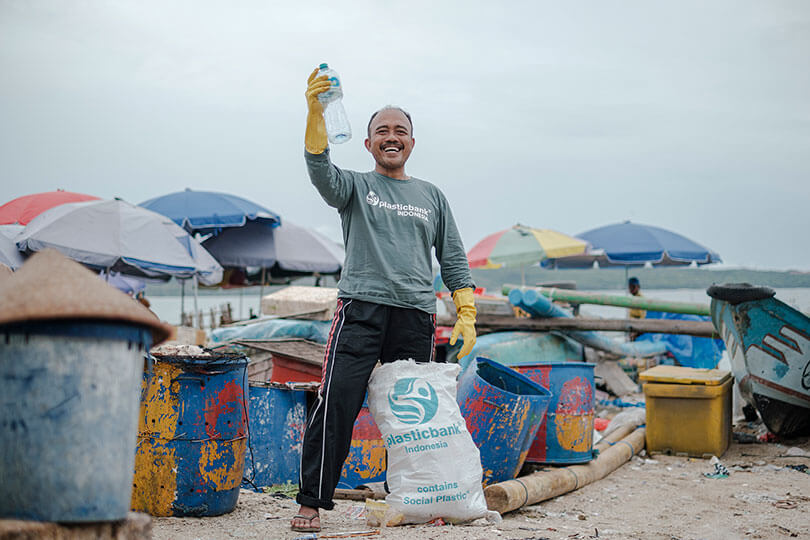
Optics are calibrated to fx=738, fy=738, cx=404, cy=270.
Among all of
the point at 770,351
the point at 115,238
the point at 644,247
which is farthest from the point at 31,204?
the point at 644,247

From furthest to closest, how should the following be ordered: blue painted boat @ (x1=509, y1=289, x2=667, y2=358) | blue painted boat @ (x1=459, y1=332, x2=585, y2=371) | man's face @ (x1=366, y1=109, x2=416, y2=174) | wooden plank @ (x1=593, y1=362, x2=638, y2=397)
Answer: wooden plank @ (x1=593, y1=362, x2=638, y2=397) < blue painted boat @ (x1=509, y1=289, x2=667, y2=358) < blue painted boat @ (x1=459, y1=332, x2=585, y2=371) < man's face @ (x1=366, y1=109, x2=416, y2=174)

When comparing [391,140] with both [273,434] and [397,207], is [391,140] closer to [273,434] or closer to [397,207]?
[397,207]

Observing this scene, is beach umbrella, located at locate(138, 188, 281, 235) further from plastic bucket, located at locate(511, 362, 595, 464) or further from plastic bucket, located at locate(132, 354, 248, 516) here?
plastic bucket, located at locate(132, 354, 248, 516)

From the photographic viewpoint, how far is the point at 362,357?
3355mm

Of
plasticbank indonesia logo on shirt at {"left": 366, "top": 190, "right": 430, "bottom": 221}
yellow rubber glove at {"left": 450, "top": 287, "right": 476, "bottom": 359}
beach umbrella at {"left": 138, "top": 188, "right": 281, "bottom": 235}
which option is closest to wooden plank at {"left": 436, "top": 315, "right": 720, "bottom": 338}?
yellow rubber glove at {"left": 450, "top": 287, "right": 476, "bottom": 359}

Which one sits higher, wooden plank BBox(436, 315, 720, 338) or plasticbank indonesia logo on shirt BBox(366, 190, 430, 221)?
plasticbank indonesia logo on shirt BBox(366, 190, 430, 221)

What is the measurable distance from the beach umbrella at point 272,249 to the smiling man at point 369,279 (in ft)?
35.0

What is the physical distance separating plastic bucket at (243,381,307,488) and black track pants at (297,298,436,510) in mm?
1228

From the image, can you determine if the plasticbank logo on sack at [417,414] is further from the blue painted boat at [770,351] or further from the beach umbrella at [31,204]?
the beach umbrella at [31,204]

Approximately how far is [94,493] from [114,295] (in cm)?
43

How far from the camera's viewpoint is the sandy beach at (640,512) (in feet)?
10.5

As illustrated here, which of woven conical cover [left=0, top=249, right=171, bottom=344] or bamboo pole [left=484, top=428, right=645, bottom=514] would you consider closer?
woven conical cover [left=0, top=249, right=171, bottom=344]

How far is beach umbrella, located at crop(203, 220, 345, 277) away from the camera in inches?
558

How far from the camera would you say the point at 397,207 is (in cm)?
357
